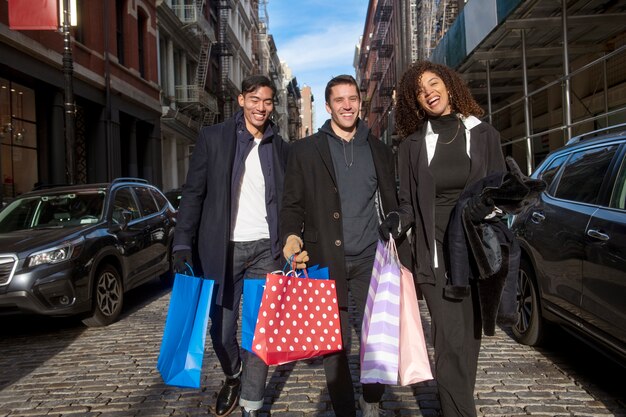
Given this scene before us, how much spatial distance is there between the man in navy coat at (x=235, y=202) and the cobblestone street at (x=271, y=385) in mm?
780

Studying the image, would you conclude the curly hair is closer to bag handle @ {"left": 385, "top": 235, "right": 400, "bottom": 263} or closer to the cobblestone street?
bag handle @ {"left": 385, "top": 235, "right": 400, "bottom": 263}

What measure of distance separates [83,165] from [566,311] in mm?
16818

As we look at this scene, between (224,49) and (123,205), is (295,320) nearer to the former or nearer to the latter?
(123,205)

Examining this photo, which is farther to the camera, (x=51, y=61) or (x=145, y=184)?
(x=51, y=61)

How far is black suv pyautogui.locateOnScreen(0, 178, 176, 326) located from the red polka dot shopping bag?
3890mm

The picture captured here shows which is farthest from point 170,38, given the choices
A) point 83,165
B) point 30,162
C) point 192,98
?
point 30,162

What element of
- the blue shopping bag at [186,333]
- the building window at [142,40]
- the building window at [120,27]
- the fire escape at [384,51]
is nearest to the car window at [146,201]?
the blue shopping bag at [186,333]

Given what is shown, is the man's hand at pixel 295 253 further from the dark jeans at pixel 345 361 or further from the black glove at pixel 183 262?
the black glove at pixel 183 262

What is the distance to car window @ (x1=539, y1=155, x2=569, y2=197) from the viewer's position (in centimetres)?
498

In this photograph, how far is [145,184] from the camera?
28.6ft

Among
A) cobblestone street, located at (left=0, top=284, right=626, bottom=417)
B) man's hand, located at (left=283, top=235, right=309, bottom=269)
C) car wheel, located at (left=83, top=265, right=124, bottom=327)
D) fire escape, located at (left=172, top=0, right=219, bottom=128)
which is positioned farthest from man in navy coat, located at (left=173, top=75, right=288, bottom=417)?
fire escape, located at (left=172, top=0, right=219, bottom=128)

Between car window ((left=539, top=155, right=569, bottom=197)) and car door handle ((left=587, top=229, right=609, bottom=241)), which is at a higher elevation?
car window ((left=539, top=155, right=569, bottom=197))

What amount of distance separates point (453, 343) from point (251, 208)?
147 cm

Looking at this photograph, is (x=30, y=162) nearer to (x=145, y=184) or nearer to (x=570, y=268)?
(x=145, y=184)
